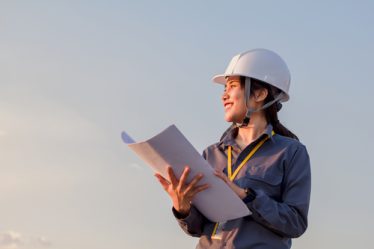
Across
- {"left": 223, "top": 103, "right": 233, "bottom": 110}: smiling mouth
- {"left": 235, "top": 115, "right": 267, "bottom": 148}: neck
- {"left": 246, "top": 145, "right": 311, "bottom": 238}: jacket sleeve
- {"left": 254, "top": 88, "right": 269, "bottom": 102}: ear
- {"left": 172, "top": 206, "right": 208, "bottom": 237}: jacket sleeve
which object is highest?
{"left": 254, "top": 88, "right": 269, "bottom": 102}: ear

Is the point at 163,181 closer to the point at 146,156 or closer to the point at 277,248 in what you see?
the point at 146,156

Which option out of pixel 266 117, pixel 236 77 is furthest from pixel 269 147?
pixel 236 77

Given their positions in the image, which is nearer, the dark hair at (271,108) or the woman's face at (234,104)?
the woman's face at (234,104)

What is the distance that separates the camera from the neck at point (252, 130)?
684 cm

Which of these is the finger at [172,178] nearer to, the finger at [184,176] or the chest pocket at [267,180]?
the finger at [184,176]

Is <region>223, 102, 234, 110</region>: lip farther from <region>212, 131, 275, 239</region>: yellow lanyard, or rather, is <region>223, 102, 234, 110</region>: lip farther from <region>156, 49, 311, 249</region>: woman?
<region>212, 131, 275, 239</region>: yellow lanyard

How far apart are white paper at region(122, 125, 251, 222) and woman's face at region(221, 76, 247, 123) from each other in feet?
3.16

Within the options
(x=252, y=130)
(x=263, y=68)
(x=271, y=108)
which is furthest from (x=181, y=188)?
(x=263, y=68)

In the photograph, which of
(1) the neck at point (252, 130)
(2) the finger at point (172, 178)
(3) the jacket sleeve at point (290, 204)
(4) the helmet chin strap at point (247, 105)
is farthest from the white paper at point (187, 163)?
(4) the helmet chin strap at point (247, 105)

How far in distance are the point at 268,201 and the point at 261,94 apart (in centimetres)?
129

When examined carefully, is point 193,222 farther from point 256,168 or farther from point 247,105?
point 247,105

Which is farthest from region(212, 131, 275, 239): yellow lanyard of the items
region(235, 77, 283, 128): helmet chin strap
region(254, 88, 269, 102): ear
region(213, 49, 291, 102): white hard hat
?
region(213, 49, 291, 102): white hard hat

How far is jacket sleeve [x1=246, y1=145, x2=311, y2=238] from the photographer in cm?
611

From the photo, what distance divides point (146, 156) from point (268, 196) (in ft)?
4.04
